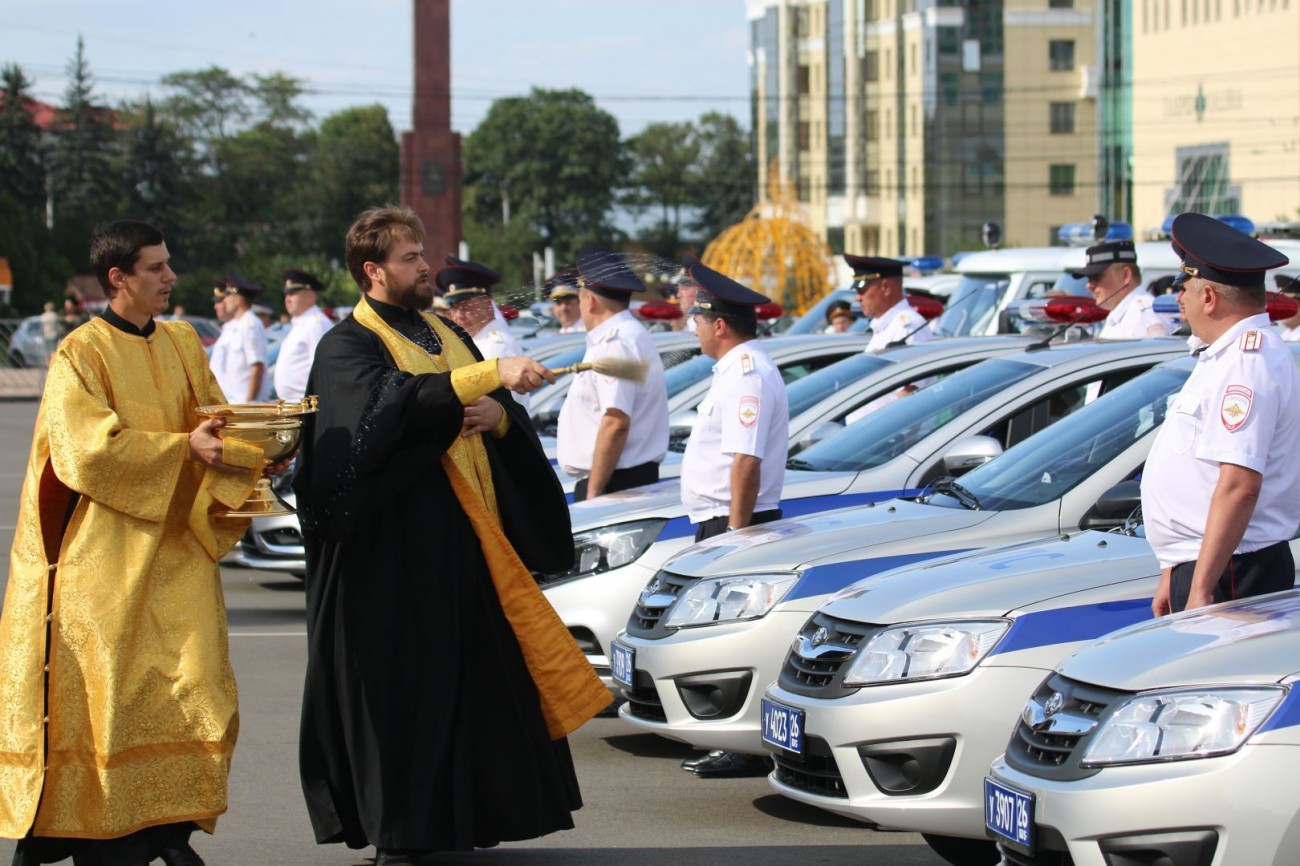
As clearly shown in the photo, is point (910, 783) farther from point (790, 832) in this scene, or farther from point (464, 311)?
point (464, 311)

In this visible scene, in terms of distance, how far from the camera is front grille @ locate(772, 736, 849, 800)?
5.41 metres

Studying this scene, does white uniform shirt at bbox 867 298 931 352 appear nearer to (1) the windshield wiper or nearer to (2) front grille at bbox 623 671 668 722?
(1) the windshield wiper

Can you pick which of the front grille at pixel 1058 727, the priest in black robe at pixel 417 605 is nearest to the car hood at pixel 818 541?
the priest in black robe at pixel 417 605

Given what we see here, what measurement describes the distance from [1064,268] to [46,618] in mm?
12734

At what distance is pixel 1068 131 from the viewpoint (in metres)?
83.8

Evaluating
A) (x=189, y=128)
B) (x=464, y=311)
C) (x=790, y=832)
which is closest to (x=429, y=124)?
(x=189, y=128)

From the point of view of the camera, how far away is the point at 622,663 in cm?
673

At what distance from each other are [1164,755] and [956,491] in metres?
3.10

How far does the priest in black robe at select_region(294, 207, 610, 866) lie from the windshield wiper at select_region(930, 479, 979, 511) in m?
1.96

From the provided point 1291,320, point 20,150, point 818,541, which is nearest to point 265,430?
point 818,541

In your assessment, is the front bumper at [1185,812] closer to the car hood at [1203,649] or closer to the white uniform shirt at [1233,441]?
the car hood at [1203,649]

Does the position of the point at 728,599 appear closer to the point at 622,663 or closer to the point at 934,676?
the point at 622,663

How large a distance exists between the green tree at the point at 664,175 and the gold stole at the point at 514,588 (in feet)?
303

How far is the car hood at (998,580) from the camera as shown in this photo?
5.34 m
